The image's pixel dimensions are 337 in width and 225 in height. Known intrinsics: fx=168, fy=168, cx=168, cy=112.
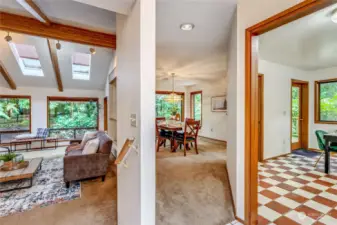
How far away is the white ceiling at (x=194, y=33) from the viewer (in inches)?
73.9

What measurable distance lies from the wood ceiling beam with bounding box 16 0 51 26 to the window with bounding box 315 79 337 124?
20.9 ft

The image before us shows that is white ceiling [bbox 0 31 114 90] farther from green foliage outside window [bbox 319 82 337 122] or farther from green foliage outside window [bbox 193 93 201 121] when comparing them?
green foliage outside window [bbox 319 82 337 122]

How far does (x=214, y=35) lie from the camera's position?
2.58m

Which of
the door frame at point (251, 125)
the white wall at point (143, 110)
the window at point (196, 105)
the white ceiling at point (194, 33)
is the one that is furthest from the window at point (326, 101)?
the white wall at point (143, 110)

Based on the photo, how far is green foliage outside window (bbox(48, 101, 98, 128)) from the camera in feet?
21.1

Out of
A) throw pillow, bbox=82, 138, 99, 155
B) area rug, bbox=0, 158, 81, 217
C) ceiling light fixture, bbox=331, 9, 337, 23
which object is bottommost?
area rug, bbox=0, 158, 81, 217

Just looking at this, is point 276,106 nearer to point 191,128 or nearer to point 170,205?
point 191,128

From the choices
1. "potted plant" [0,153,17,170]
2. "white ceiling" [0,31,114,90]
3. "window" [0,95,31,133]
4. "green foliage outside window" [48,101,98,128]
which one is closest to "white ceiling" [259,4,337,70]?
"white ceiling" [0,31,114,90]

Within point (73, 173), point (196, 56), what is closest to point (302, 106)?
point (196, 56)

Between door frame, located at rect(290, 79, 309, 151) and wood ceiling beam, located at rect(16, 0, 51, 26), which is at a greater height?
wood ceiling beam, located at rect(16, 0, 51, 26)

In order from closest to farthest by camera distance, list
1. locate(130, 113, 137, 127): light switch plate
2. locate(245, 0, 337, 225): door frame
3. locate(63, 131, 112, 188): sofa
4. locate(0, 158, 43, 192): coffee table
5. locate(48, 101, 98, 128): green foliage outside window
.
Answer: locate(130, 113, 137, 127): light switch plate
locate(245, 0, 337, 225): door frame
locate(0, 158, 43, 192): coffee table
locate(63, 131, 112, 188): sofa
locate(48, 101, 98, 128): green foliage outside window

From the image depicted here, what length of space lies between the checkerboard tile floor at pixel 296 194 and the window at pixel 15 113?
7.32 m

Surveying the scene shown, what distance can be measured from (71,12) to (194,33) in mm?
1689

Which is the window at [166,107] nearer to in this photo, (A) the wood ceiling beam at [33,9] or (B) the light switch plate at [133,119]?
(A) the wood ceiling beam at [33,9]
